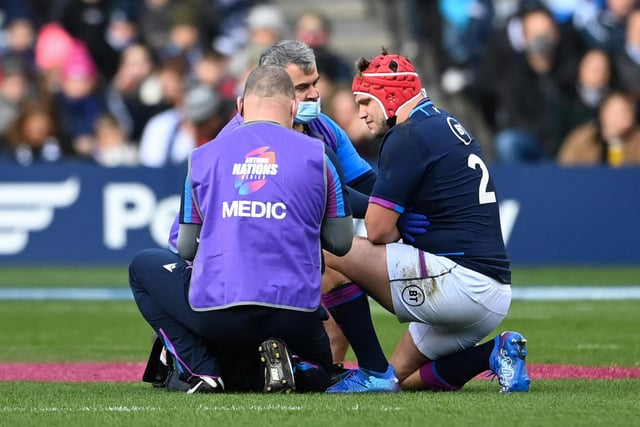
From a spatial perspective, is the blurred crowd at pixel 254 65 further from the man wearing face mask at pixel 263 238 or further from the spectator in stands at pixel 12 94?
the man wearing face mask at pixel 263 238

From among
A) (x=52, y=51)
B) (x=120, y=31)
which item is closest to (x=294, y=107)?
(x=120, y=31)

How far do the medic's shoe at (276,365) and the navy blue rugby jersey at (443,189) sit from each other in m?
0.96

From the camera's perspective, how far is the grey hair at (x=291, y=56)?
8.38 meters

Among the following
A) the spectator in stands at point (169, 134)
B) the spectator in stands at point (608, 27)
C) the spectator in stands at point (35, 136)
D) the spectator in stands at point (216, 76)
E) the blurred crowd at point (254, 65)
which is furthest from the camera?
the spectator in stands at point (216, 76)

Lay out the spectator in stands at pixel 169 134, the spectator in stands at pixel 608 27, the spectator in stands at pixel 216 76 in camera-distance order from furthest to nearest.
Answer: the spectator in stands at pixel 216 76 < the spectator in stands at pixel 169 134 < the spectator in stands at pixel 608 27

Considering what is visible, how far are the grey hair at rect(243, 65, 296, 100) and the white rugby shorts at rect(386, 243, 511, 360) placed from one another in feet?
3.46

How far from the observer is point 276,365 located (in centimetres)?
746

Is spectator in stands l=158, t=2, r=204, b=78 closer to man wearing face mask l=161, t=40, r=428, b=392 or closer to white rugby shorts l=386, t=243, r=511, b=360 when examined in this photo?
man wearing face mask l=161, t=40, r=428, b=392

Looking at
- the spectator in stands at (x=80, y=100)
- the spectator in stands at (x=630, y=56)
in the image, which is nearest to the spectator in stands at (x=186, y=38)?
the spectator in stands at (x=80, y=100)

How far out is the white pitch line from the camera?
582 inches

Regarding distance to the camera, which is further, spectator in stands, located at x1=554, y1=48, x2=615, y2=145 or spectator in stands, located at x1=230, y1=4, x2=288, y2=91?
spectator in stands, located at x1=230, y1=4, x2=288, y2=91

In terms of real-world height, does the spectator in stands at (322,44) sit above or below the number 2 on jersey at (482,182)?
above

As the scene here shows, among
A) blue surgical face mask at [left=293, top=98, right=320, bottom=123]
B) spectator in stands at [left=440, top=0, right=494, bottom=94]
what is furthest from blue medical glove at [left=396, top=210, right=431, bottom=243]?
spectator in stands at [left=440, top=0, right=494, bottom=94]

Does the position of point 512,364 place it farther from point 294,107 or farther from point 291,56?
point 291,56
